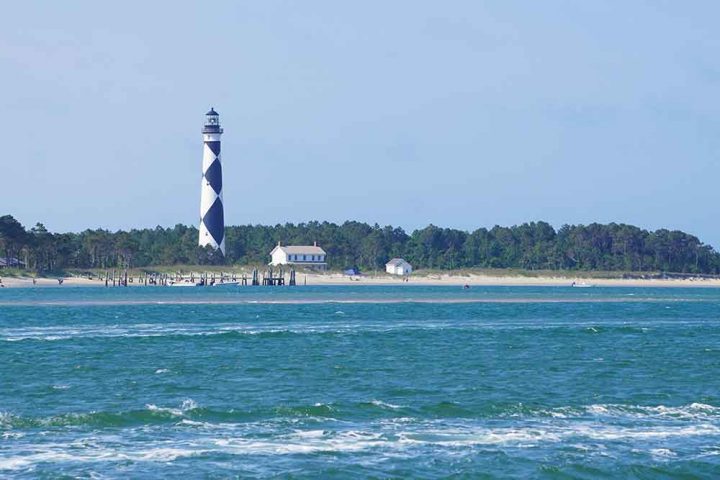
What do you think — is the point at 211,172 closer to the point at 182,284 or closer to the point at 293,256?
the point at 182,284

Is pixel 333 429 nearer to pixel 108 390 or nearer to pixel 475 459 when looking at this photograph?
pixel 475 459

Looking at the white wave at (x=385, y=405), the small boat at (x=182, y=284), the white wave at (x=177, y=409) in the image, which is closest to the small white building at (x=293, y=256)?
the small boat at (x=182, y=284)

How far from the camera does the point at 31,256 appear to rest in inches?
6649

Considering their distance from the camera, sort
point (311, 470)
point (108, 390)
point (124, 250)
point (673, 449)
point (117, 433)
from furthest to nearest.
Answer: point (124, 250) → point (108, 390) → point (117, 433) → point (673, 449) → point (311, 470)

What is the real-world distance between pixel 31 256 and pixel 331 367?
436 feet

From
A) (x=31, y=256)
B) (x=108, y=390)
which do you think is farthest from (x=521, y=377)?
(x=31, y=256)

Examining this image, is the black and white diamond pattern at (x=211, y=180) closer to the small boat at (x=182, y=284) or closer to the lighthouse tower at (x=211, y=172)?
the lighthouse tower at (x=211, y=172)

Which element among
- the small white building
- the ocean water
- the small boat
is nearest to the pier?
the small boat

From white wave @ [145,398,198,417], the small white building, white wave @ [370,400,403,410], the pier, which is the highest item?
the small white building

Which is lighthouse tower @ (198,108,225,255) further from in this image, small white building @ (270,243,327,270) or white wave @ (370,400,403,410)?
white wave @ (370,400,403,410)

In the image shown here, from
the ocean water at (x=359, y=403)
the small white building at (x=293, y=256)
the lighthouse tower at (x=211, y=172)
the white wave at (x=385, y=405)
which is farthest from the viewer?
the small white building at (x=293, y=256)

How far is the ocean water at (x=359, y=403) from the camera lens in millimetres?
24703

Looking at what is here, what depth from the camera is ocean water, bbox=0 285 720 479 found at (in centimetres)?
2470

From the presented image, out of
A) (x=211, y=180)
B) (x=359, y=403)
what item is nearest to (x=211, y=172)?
(x=211, y=180)
